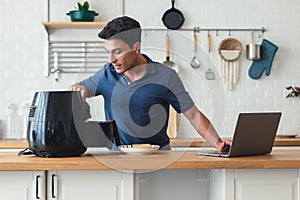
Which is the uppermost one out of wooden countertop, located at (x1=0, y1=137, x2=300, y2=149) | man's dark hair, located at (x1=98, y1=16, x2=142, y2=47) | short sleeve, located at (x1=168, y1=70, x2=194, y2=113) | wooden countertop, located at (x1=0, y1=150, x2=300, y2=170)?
man's dark hair, located at (x1=98, y1=16, x2=142, y2=47)

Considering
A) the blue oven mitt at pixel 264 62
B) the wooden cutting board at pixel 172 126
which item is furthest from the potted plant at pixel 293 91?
the wooden cutting board at pixel 172 126

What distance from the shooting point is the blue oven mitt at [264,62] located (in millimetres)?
5016

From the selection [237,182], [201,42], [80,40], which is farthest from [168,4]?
[237,182]

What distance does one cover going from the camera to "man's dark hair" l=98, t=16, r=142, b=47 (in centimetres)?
295

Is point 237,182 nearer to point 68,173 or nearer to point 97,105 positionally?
point 68,173

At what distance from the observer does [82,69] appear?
5.01 meters

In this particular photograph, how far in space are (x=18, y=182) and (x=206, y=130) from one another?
991 mm

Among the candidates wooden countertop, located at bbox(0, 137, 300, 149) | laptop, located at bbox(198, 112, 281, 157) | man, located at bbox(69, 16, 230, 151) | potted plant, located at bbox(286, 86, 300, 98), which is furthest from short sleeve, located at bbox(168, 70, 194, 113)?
potted plant, located at bbox(286, 86, 300, 98)

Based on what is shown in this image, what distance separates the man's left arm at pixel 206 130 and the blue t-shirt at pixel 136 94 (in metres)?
0.07

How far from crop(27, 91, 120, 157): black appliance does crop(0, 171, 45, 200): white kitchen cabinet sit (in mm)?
156

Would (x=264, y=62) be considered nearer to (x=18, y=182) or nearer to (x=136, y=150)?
(x=136, y=150)

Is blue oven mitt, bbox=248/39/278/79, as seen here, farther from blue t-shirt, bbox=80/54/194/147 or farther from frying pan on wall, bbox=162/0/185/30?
blue t-shirt, bbox=80/54/194/147

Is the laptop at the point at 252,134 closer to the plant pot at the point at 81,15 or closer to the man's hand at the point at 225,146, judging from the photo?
the man's hand at the point at 225,146

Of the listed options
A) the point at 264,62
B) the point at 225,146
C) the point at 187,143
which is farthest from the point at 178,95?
the point at 264,62
